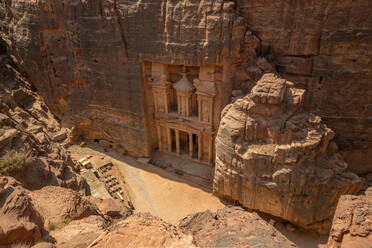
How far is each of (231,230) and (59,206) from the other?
4803 millimetres

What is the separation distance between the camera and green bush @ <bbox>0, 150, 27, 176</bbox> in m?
7.88

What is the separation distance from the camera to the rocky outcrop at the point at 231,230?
3.95 metres

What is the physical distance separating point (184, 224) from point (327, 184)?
8.68 m

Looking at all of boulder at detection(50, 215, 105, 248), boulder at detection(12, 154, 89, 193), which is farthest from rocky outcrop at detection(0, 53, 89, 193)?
boulder at detection(50, 215, 105, 248)

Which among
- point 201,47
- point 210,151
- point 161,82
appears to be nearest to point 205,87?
point 201,47

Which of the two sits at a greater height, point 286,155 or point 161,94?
point 161,94

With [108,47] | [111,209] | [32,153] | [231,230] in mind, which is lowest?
[111,209]

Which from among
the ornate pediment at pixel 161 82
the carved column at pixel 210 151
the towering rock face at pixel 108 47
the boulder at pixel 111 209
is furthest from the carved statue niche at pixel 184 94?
the boulder at pixel 111 209

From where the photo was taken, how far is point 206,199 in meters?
14.6

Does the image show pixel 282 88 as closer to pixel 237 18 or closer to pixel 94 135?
pixel 237 18

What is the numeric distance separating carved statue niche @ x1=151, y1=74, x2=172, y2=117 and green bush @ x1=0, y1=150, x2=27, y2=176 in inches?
328

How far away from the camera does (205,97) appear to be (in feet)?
47.2

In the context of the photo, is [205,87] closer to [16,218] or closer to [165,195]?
[165,195]

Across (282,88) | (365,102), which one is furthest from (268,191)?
(365,102)
